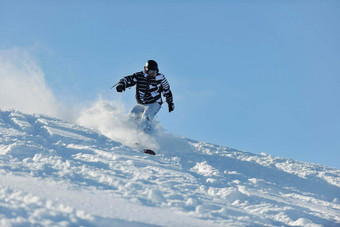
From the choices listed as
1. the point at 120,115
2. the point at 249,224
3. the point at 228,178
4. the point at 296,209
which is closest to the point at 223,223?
the point at 249,224

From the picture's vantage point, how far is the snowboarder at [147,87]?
8375 mm

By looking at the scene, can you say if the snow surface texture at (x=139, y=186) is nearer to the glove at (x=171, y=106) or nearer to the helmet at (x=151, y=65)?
the glove at (x=171, y=106)

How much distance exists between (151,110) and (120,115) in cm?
221

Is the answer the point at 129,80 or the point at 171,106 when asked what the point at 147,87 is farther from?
the point at 171,106

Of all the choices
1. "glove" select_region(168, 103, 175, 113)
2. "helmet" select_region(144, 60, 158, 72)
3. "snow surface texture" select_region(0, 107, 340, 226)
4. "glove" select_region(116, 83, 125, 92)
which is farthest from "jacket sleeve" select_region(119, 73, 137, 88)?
"snow surface texture" select_region(0, 107, 340, 226)

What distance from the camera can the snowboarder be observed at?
838cm

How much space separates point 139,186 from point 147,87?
4528 millimetres

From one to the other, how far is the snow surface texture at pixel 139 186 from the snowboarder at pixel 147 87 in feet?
2.19

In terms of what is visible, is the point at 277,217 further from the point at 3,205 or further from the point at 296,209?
the point at 3,205

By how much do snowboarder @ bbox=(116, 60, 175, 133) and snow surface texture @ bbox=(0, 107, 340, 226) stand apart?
669mm

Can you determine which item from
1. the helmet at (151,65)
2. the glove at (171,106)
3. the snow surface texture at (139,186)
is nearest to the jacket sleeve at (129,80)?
the helmet at (151,65)

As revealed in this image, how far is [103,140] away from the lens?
25.1 ft

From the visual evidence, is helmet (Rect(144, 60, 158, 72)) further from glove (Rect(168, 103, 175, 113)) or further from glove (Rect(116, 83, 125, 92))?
glove (Rect(168, 103, 175, 113))

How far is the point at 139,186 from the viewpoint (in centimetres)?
439
